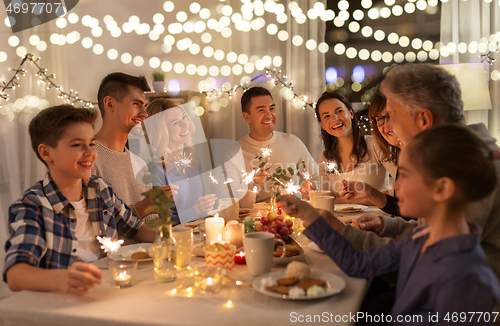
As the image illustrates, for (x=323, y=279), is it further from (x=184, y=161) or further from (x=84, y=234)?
(x=184, y=161)

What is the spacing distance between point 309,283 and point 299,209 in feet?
0.90

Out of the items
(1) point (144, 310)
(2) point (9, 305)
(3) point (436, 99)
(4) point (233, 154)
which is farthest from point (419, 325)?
(4) point (233, 154)

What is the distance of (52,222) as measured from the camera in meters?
1.36

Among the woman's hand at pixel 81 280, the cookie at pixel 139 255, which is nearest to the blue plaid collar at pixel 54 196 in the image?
the cookie at pixel 139 255

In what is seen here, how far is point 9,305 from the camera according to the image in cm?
101

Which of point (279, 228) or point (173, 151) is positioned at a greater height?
point (173, 151)

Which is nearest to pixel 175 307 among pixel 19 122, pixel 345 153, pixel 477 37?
Answer: pixel 345 153

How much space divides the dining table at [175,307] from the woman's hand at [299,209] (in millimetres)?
212

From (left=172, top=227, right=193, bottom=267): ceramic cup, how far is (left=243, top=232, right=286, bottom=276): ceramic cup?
0.21 meters

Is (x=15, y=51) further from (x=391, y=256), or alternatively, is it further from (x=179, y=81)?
(x=391, y=256)

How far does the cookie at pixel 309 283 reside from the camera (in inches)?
40.5

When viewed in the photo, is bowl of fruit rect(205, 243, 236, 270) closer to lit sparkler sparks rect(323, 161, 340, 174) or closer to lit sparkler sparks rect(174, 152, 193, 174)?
lit sparkler sparks rect(174, 152, 193, 174)

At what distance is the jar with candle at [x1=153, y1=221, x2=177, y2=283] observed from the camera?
116 centimetres

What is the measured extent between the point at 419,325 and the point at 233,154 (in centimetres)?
268
